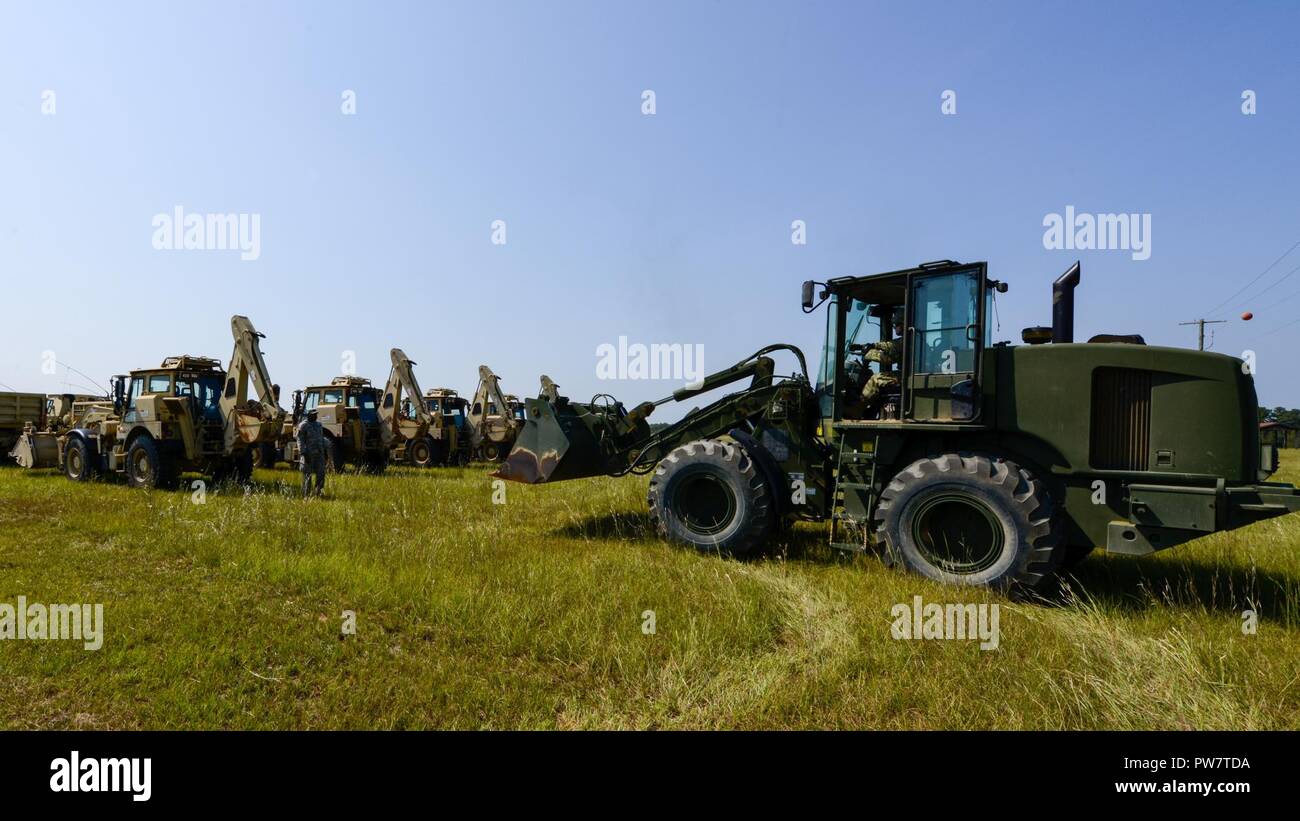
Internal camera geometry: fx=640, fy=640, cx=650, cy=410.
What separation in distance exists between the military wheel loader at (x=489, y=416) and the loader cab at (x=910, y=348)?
51.4ft

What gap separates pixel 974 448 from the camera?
→ 5.93 meters

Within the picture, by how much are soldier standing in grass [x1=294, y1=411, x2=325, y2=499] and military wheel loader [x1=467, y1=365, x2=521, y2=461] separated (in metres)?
9.89

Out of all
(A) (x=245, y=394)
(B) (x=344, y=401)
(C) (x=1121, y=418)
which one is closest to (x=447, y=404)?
(B) (x=344, y=401)

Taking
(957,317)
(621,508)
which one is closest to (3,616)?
(621,508)

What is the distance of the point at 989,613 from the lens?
483 cm

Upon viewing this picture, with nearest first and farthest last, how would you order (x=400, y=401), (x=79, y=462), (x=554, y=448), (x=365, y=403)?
(x=554, y=448) → (x=79, y=462) → (x=365, y=403) → (x=400, y=401)

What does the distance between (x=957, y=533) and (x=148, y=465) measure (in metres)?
13.4

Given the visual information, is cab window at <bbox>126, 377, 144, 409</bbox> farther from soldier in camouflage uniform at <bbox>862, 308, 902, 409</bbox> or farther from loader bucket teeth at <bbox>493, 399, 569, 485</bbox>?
soldier in camouflage uniform at <bbox>862, 308, 902, 409</bbox>

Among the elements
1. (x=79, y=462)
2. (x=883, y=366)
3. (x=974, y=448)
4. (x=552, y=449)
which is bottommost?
(x=79, y=462)

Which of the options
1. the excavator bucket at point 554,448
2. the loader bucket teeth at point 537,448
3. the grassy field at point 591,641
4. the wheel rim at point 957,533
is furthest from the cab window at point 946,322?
the loader bucket teeth at point 537,448

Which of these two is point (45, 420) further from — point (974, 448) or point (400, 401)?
point (974, 448)

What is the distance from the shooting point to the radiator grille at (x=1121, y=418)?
526 cm
